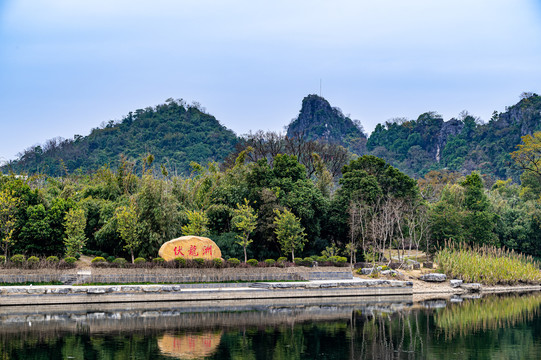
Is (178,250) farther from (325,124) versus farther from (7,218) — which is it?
(325,124)

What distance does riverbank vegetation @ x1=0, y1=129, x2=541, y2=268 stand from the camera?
115ft

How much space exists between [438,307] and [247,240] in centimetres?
1309

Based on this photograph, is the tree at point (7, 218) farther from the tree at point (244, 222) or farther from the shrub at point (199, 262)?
the tree at point (244, 222)

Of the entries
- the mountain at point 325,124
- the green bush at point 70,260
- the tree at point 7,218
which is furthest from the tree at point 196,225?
the mountain at point 325,124

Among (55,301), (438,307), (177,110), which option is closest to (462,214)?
(438,307)

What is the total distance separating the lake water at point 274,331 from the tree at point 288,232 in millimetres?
6787

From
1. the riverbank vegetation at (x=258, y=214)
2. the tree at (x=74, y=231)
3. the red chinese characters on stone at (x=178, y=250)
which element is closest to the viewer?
the red chinese characters on stone at (x=178, y=250)

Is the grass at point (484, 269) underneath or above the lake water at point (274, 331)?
above

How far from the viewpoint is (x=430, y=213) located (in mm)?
47094

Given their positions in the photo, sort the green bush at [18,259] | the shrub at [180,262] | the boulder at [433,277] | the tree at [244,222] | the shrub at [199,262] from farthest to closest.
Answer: the boulder at [433,277], the tree at [244,222], the shrub at [199,262], the shrub at [180,262], the green bush at [18,259]

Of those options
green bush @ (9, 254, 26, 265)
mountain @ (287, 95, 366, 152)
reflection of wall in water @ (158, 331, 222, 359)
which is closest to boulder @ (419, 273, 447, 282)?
reflection of wall in water @ (158, 331, 222, 359)

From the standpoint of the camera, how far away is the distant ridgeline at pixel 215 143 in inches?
3681

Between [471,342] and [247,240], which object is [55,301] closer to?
[247,240]

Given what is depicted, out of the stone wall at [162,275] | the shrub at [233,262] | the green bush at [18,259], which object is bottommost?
the stone wall at [162,275]
